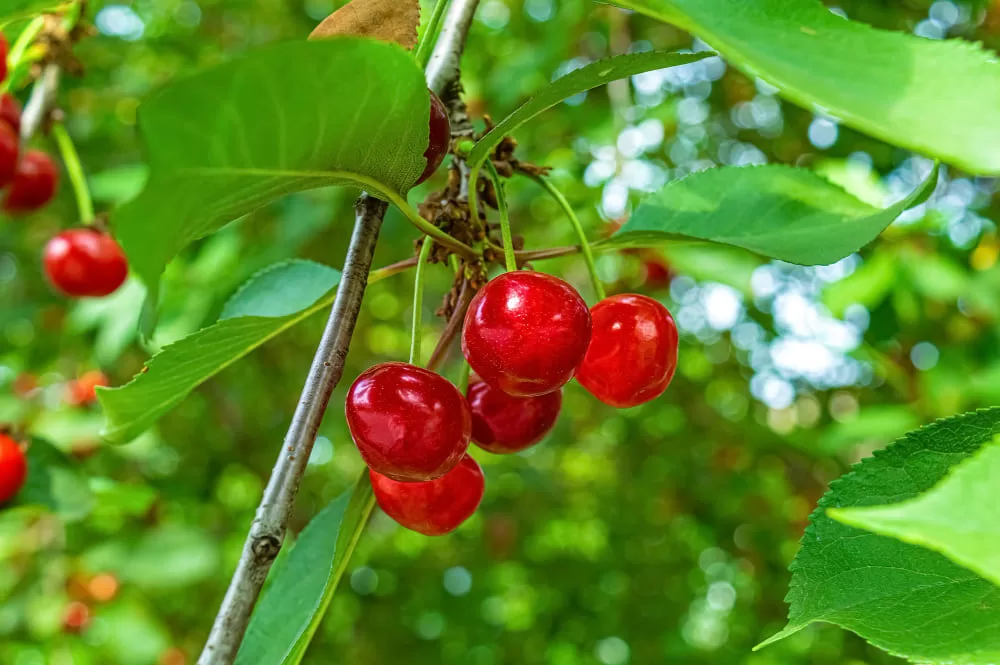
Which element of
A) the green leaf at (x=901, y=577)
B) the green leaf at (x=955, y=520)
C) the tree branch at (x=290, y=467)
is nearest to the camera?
the green leaf at (x=955, y=520)

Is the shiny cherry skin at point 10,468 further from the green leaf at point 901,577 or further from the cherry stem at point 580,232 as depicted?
the green leaf at point 901,577

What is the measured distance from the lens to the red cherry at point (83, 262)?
6.97 feet

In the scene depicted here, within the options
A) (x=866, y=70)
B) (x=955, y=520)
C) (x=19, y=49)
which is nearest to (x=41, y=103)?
(x=19, y=49)

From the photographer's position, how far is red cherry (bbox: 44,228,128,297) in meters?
2.12

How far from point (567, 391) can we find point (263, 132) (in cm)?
457

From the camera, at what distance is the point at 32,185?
2180 mm

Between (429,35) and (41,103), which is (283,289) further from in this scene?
(41,103)

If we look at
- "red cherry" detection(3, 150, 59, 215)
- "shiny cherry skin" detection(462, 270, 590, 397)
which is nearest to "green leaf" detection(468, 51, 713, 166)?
"shiny cherry skin" detection(462, 270, 590, 397)

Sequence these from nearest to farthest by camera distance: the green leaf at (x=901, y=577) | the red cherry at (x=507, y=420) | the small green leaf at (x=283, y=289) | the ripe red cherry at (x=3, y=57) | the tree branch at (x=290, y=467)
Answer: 1. the green leaf at (x=901, y=577)
2. the tree branch at (x=290, y=467)
3. the red cherry at (x=507, y=420)
4. the small green leaf at (x=283, y=289)
5. the ripe red cherry at (x=3, y=57)

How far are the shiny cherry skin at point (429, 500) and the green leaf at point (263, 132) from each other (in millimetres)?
394

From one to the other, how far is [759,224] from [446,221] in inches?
16.0

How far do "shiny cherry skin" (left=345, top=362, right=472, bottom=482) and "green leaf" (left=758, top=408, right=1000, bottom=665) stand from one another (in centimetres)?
34

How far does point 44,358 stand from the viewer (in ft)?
11.6

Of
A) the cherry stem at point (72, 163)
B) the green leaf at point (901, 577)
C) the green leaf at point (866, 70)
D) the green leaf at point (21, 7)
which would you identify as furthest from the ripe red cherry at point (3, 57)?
the green leaf at point (901, 577)
